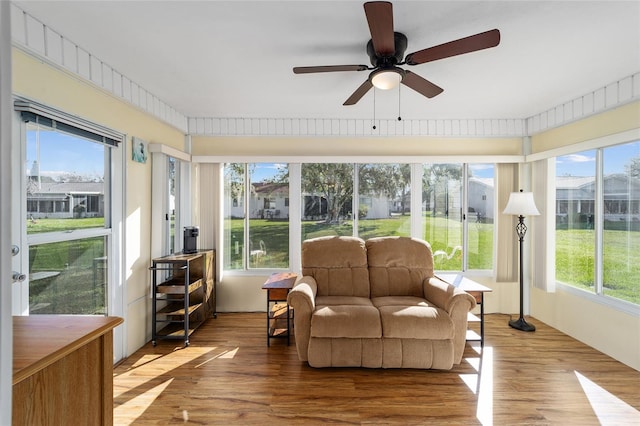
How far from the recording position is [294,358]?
2936mm

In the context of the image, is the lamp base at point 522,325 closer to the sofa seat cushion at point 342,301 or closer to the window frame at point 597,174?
the window frame at point 597,174

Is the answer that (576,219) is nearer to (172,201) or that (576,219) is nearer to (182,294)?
(182,294)

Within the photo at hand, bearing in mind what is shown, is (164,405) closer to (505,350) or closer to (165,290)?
(165,290)

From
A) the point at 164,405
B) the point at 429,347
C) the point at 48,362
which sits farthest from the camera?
the point at 429,347

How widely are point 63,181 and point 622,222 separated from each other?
497 cm

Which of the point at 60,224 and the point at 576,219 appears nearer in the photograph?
the point at 60,224


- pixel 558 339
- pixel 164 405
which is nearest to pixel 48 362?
pixel 164 405

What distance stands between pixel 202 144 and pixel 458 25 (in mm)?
3377

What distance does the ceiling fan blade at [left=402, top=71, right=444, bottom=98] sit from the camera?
2.21 m

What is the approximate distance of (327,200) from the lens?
432 centimetres

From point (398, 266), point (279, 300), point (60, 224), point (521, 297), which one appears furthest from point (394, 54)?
point (521, 297)

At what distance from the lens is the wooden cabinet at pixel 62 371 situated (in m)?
0.89

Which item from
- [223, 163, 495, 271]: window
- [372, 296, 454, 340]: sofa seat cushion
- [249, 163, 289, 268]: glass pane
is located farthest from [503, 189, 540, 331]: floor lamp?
[249, 163, 289, 268]: glass pane

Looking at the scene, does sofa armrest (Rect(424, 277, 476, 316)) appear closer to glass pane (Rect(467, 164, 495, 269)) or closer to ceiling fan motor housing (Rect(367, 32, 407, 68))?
glass pane (Rect(467, 164, 495, 269))
